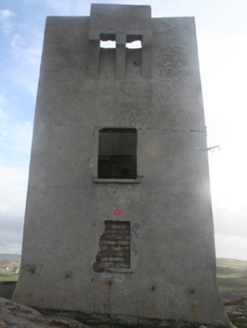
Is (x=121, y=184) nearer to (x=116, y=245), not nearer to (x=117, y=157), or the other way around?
(x=116, y=245)

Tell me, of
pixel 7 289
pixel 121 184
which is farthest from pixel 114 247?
pixel 7 289

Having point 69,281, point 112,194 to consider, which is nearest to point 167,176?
point 112,194

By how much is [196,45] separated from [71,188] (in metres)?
5.89

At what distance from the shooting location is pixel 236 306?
9156 millimetres

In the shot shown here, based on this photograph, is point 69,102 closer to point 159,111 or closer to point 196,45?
point 159,111

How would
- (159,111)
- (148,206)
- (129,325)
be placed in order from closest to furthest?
(129,325) → (148,206) → (159,111)

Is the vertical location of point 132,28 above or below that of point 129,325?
above

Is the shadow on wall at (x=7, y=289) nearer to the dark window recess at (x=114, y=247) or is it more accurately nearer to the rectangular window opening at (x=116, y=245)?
the dark window recess at (x=114, y=247)

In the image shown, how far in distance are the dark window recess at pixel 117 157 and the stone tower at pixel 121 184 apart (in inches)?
66.1

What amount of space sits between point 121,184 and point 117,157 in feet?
12.2

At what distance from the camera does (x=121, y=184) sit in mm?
7289

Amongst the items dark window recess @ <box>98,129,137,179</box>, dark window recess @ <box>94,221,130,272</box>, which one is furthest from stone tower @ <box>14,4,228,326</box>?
dark window recess @ <box>98,129,137,179</box>

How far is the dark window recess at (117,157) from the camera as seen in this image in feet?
33.8

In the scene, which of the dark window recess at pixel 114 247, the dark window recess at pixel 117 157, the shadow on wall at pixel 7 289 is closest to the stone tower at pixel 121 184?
the dark window recess at pixel 114 247
